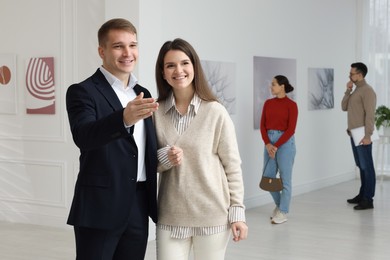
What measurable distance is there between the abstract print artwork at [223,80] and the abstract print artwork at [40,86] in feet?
6.26

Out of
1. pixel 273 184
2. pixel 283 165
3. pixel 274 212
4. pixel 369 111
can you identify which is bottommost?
pixel 274 212

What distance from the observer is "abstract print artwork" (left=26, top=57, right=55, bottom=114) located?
783 cm

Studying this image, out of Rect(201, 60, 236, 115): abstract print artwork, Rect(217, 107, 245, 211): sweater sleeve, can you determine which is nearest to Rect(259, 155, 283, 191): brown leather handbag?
Rect(201, 60, 236, 115): abstract print artwork

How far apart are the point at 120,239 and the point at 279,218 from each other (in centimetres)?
531

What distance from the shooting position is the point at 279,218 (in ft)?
26.9

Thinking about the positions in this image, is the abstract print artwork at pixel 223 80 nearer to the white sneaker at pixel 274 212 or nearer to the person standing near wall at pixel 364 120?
the white sneaker at pixel 274 212

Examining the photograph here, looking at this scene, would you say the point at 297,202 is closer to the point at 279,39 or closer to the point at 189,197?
the point at 279,39

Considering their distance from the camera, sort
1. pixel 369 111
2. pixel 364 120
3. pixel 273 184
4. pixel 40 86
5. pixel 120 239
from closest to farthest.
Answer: pixel 120 239 → pixel 40 86 → pixel 273 184 → pixel 369 111 → pixel 364 120

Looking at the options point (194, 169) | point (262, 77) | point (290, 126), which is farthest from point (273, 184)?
point (194, 169)

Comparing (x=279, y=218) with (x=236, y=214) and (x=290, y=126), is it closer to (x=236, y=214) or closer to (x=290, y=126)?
(x=290, y=126)

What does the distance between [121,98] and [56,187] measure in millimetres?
5092

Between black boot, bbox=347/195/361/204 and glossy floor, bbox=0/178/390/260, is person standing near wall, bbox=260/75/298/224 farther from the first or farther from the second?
black boot, bbox=347/195/361/204

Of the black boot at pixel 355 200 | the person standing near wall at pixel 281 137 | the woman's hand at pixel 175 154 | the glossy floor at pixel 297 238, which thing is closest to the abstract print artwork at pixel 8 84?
the glossy floor at pixel 297 238

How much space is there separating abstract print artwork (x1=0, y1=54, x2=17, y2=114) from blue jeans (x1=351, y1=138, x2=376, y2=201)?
480cm
